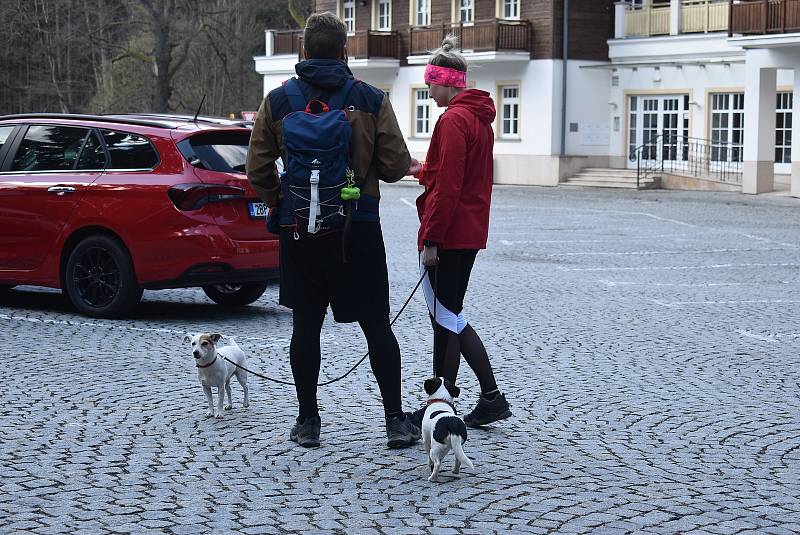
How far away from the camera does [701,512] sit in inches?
211

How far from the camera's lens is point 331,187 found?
6211 millimetres

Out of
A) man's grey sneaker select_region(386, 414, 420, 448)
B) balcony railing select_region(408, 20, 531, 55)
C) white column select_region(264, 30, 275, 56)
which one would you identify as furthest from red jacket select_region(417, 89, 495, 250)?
white column select_region(264, 30, 275, 56)

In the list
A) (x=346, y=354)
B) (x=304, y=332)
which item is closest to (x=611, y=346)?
(x=346, y=354)

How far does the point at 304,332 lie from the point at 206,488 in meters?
1.09

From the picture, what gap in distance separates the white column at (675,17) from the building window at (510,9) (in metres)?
6.25

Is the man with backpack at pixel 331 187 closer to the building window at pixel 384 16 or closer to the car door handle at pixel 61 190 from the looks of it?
the car door handle at pixel 61 190

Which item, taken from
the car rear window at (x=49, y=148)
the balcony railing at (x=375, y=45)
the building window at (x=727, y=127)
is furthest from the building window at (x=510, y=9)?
A: the car rear window at (x=49, y=148)

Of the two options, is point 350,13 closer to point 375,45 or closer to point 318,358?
point 375,45

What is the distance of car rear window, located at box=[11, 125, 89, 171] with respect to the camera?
11.8 meters

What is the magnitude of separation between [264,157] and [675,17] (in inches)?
1501

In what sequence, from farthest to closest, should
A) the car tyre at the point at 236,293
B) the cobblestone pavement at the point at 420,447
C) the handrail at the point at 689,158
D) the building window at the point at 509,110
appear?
1. the building window at the point at 509,110
2. the handrail at the point at 689,158
3. the car tyre at the point at 236,293
4. the cobblestone pavement at the point at 420,447

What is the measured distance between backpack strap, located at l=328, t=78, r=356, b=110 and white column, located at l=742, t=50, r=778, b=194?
104 feet

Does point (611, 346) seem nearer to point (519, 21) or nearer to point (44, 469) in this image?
point (44, 469)

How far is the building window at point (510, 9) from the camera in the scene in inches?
1864
